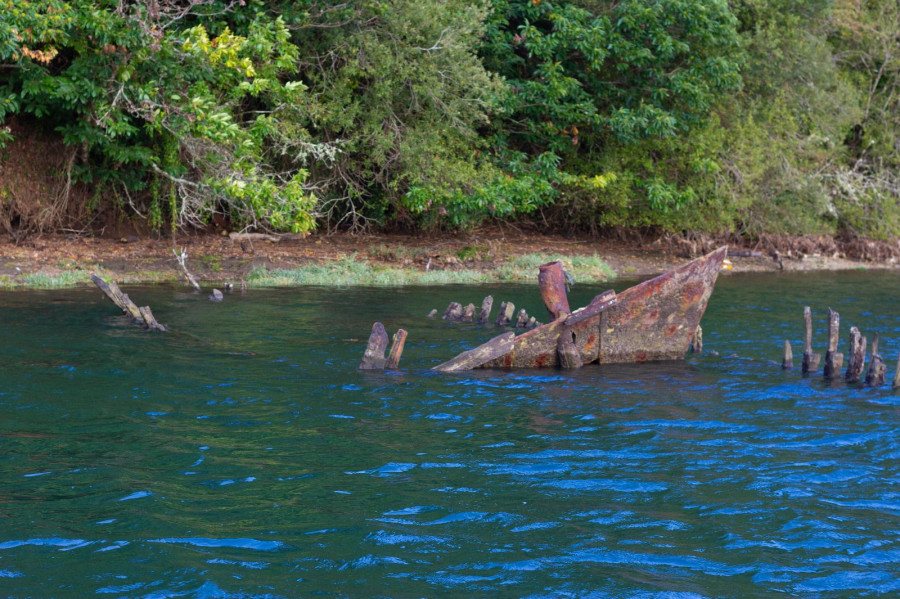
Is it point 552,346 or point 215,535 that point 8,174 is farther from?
point 215,535

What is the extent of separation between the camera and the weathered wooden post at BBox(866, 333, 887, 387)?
461 inches

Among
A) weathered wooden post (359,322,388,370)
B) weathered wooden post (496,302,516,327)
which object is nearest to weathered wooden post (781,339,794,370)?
weathered wooden post (496,302,516,327)

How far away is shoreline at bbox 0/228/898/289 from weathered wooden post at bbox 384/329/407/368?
9.39 m

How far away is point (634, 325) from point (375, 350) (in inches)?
152

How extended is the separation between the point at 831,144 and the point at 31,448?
28.5m

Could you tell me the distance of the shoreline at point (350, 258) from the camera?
20.8 meters

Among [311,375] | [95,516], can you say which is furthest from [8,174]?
[95,516]

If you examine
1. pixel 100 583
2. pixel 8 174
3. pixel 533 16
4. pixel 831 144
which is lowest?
pixel 100 583

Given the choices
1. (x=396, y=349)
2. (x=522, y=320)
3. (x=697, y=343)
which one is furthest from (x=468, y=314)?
(x=396, y=349)

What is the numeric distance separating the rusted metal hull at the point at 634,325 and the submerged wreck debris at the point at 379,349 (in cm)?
126

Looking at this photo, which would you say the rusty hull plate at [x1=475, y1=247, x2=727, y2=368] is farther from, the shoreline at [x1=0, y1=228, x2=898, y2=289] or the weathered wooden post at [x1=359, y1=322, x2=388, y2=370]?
the shoreline at [x1=0, y1=228, x2=898, y2=289]

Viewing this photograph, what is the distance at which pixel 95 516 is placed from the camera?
6.69m

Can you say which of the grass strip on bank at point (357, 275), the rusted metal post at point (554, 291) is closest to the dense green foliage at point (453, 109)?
the grass strip on bank at point (357, 275)

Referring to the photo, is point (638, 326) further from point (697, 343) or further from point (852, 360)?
point (852, 360)
